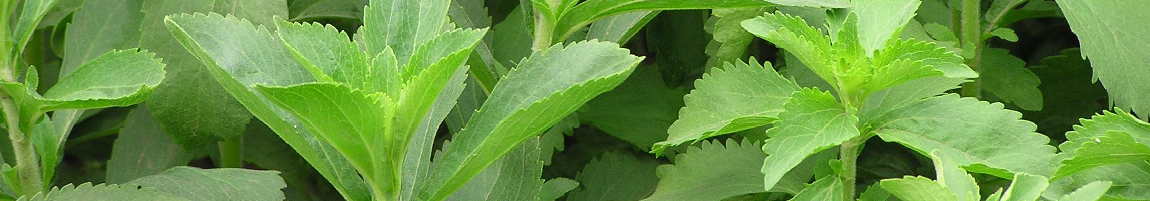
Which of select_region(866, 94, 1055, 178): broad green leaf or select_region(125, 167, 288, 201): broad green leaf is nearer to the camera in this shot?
select_region(866, 94, 1055, 178): broad green leaf

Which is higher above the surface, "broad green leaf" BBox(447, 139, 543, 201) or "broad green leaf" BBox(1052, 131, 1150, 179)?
"broad green leaf" BBox(1052, 131, 1150, 179)

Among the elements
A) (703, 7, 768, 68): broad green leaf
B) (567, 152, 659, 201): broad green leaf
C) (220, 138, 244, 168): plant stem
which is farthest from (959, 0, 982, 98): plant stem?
(220, 138, 244, 168): plant stem

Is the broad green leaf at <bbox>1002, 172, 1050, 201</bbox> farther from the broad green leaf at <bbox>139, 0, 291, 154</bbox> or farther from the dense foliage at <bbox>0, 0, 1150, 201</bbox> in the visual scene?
the broad green leaf at <bbox>139, 0, 291, 154</bbox>

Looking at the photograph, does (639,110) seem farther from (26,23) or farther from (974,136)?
(26,23)

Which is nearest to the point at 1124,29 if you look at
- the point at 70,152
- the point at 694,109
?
the point at 694,109

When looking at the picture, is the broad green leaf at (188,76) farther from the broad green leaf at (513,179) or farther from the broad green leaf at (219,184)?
the broad green leaf at (513,179)

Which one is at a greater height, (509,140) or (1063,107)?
(509,140)

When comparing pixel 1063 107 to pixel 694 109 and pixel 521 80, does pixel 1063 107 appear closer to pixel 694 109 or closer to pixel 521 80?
pixel 694 109
